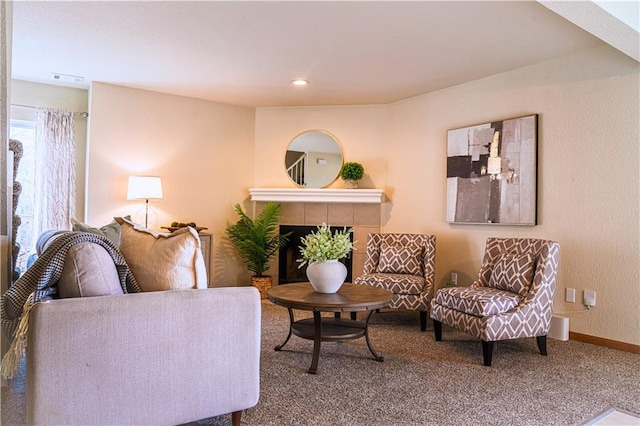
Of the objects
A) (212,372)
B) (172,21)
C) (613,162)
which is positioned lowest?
(212,372)

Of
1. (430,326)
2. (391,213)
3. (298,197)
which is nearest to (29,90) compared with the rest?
(298,197)

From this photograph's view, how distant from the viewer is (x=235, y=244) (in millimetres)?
5551

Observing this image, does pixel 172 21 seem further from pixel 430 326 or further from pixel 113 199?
pixel 430 326

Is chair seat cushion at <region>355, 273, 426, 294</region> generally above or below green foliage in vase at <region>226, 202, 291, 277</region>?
below

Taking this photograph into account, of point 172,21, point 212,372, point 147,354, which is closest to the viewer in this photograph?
point 147,354

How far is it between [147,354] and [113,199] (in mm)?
3612

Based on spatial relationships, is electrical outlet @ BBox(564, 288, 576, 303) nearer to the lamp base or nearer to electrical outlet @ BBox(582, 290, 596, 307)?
electrical outlet @ BBox(582, 290, 596, 307)

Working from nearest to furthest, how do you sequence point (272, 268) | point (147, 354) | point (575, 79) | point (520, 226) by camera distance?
1. point (147, 354)
2. point (575, 79)
3. point (520, 226)
4. point (272, 268)

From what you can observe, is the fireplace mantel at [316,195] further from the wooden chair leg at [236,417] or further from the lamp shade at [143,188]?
the wooden chair leg at [236,417]

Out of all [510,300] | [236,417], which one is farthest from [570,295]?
[236,417]

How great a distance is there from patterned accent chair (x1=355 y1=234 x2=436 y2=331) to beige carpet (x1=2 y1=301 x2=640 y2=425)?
1.16ft

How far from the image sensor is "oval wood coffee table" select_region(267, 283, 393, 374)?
276 centimetres

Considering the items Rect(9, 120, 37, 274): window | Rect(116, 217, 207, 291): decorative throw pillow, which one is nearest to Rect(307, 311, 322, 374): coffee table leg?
Rect(116, 217, 207, 291): decorative throw pillow

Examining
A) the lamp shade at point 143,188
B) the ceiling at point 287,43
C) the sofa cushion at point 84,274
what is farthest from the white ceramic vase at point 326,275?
the lamp shade at point 143,188
